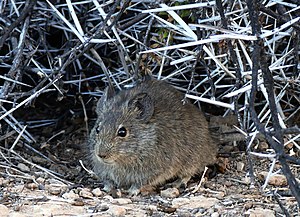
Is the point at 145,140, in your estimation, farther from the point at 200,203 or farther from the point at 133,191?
the point at 200,203

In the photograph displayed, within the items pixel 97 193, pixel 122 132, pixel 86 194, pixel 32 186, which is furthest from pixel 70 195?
pixel 122 132

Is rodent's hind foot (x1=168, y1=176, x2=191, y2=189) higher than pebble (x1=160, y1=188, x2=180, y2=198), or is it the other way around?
pebble (x1=160, y1=188, x2=180, y2=198)

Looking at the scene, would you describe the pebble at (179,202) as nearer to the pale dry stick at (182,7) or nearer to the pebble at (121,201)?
the pebble at (121,201)

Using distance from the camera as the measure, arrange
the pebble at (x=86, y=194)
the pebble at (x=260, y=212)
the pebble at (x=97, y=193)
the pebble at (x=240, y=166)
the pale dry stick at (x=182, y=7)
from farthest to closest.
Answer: the pebble at (x=240, y=166)
the pebble at (x=97, y=193)
the pebble at (x=86, y=194)
the pale dry stick at (x=182, y=7)
the pebble at (x=260, y=212)

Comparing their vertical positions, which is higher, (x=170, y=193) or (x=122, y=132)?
(x=122, y=132)

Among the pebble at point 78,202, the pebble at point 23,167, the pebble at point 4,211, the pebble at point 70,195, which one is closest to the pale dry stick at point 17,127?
the pebble at point 23,167

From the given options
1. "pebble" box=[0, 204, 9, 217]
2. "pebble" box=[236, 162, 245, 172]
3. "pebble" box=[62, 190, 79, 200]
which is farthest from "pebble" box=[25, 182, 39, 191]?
"pebble" box=[236, 162, 245, 172]

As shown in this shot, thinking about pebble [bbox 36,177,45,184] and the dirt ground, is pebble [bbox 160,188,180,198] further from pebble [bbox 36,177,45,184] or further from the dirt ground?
pebble [bbox 36,177,45,184]

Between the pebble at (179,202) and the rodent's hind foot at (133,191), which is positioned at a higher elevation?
the pebble at (179,202)

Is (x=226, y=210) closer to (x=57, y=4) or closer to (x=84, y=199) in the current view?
(x=84, y=199)
